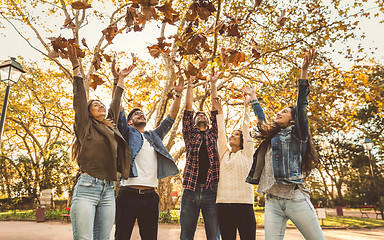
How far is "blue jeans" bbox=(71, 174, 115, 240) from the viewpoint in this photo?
2516mm

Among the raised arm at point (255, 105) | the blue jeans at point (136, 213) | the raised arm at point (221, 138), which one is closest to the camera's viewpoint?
the blue jeans at point (136, 213)

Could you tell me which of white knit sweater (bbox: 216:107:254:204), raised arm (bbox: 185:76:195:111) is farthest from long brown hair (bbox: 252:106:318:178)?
raised arm (bbox: 185:76:195:111)

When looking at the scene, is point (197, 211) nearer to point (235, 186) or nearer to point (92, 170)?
point (235, 186)

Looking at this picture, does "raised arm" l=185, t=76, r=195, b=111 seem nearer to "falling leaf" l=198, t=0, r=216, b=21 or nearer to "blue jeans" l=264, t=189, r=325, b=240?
"falling leaf" l=198, t=0, r=216, b=21

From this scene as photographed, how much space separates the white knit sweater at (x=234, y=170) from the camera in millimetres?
3334

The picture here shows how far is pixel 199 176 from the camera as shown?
360 centimetres

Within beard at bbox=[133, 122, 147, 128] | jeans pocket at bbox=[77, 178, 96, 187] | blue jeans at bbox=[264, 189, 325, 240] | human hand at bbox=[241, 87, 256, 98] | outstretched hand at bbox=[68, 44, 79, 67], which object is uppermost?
outstretched hand at bbox=[68, 44, 79, 67]

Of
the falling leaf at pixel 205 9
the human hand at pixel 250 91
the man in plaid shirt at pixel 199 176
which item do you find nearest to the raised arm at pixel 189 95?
the man in plaid shirt at pixel 199 176

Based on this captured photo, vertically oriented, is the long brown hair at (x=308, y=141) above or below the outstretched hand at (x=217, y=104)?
below

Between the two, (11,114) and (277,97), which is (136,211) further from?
(11,114)

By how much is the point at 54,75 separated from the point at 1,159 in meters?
8.03

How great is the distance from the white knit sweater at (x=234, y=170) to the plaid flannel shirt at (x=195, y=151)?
0.10m

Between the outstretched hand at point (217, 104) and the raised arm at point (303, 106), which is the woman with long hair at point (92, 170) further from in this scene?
the raised arm at point (303, 106)

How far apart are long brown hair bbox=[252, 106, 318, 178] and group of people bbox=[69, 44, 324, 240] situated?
11mm
